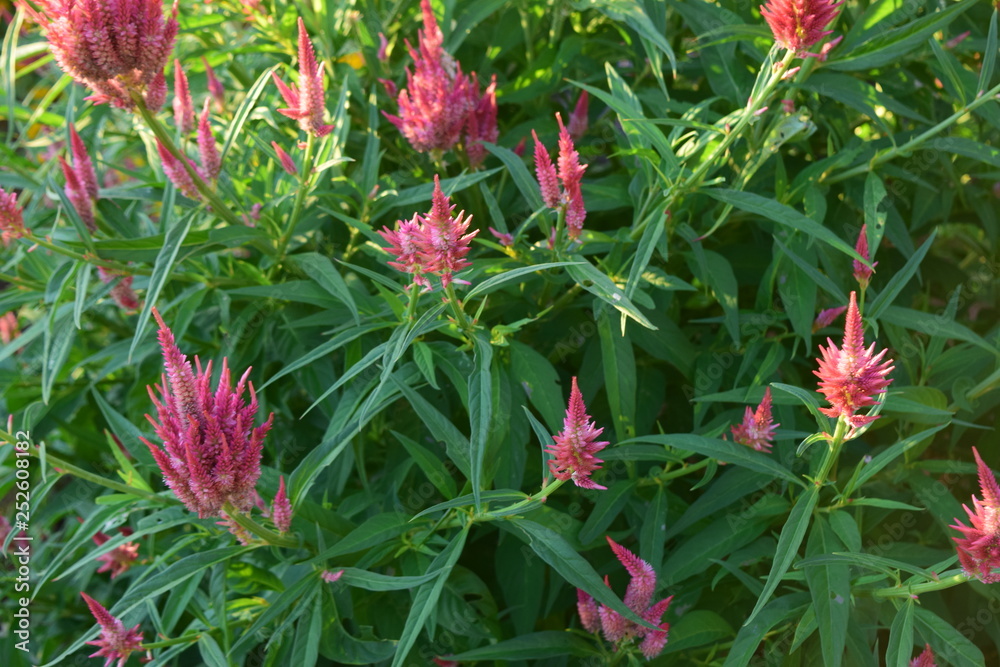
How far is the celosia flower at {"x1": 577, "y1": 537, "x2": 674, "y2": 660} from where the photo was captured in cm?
137

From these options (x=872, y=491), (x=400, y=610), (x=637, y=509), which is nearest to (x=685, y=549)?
(x=637, y=509)

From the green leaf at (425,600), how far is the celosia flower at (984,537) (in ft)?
2.40

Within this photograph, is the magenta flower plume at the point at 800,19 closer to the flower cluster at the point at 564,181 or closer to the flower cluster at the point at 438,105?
the flower cluster at the point at 564,181

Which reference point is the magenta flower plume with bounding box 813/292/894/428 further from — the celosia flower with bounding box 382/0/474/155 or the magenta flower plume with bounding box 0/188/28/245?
the magenta flower plume with bounding box 0/188/28/245

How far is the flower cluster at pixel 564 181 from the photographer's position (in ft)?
4.36

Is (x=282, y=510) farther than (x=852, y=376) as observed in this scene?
Yes

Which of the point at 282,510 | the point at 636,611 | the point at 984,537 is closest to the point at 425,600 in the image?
the point at 282,510

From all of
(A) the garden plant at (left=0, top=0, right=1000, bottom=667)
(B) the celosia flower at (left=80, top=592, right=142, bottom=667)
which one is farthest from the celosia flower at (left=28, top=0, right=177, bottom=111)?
(B) the celosia flower at (left=80, top=592, right=142, bottom=667)

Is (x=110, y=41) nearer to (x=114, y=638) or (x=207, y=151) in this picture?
(x=207, y=151)

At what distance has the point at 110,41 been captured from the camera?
129 cm

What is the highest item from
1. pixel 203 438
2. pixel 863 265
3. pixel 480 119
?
pixel 480 119

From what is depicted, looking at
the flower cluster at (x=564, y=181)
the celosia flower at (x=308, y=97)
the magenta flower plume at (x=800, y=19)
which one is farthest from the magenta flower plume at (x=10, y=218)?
the magenta flower plume at (x=800, y=19)

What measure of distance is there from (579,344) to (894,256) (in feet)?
3.07

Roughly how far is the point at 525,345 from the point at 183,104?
0.87 meters
